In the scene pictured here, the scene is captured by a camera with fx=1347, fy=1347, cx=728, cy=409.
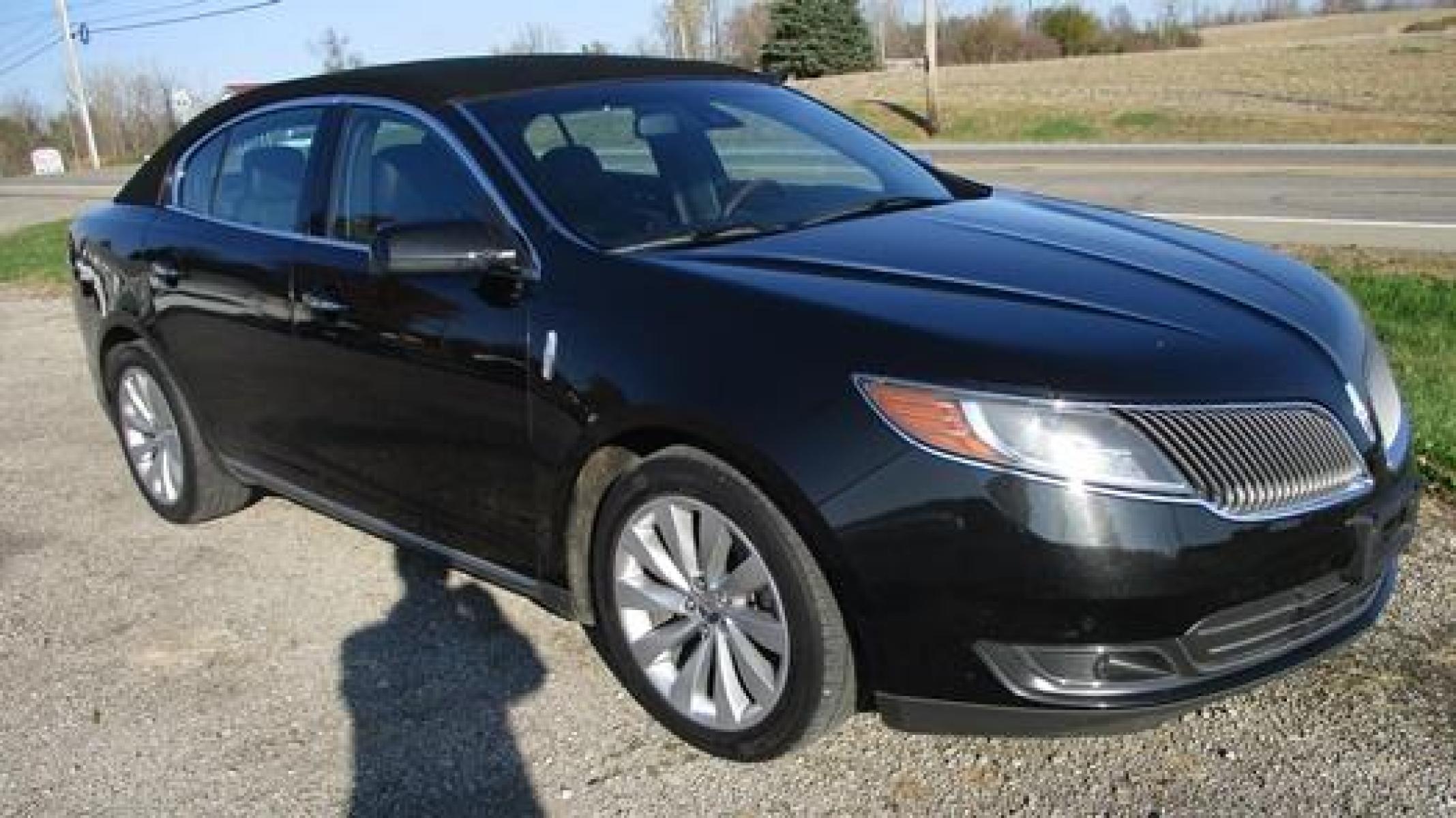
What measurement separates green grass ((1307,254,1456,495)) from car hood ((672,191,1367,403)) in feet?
2.72

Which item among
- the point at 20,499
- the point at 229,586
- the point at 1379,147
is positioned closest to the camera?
the point at 229,586

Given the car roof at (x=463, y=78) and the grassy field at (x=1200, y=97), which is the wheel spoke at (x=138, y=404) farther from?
the grassy field at (x=1200, y=97)

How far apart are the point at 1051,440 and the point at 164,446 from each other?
3.80m

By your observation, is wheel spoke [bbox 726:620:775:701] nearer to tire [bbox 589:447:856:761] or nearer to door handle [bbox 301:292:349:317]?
tire [bbox 589:447:856:761]

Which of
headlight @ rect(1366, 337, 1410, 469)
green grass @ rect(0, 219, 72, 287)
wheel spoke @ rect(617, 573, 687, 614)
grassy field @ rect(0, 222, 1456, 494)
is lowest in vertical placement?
grassy field @ rect(0, 222, 1456, 494)

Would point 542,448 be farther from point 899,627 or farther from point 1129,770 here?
point 1129,770

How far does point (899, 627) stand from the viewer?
2807 millimetres

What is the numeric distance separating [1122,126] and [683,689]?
29.0 m

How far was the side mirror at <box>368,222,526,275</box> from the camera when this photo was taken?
11.2 feet

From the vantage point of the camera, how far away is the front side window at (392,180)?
12.3 feet

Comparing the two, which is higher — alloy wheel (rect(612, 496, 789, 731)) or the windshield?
the windshield

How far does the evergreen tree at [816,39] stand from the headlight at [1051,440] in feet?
173

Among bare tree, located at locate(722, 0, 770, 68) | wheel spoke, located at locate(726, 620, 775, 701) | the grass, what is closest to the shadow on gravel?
wheel spoke, located at locate(726, 620, 775, 701)

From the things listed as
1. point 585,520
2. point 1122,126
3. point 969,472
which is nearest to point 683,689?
point 585,520
